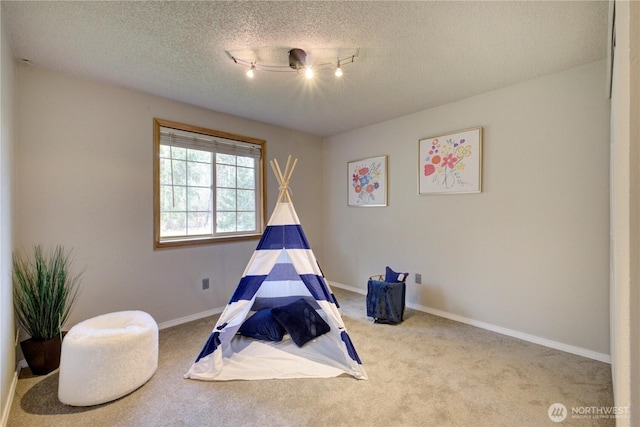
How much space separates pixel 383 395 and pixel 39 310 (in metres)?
2.54

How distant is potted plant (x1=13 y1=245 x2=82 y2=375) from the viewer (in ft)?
6.76

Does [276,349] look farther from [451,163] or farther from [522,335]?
[451,163]

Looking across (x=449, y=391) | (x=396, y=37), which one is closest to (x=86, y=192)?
(x=396, y=37)

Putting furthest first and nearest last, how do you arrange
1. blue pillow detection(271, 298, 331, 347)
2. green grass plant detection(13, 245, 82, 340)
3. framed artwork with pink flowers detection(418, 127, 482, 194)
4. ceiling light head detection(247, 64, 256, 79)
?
framed artwork with pink flowers detection(418, 127, 482, 194), blue pillow detection(271, 298, 331, 347), ceiling light head detection(247, 64, 256, 79), green grass plant detection(13, 245, 82, 340)

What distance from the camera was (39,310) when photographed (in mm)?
2070

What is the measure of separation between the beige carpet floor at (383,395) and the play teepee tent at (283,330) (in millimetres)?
111

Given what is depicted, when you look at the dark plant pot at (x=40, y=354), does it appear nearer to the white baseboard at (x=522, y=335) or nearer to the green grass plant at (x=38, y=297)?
the green grass plant at (x=38, y=297)

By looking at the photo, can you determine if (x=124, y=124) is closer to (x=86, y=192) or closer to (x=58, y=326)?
(x=86, y=192)

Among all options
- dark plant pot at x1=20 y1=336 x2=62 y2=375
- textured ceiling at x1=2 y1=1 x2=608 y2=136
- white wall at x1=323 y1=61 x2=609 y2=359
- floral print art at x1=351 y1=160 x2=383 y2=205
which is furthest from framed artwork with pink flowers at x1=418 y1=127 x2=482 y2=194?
dark plant pot at x1=20 y1=336 x2=62 y2=375

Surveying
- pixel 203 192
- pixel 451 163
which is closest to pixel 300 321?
pixel 203 192

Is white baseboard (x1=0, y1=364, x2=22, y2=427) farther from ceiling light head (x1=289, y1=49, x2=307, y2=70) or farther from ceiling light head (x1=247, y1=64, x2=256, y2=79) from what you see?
ceiling light head (x1=289, y1=49, x2=307, y2=70)

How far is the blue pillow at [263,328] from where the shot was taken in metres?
2.58

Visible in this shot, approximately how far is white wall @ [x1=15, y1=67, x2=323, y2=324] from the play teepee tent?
105 centimetres

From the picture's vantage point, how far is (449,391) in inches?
75.8
